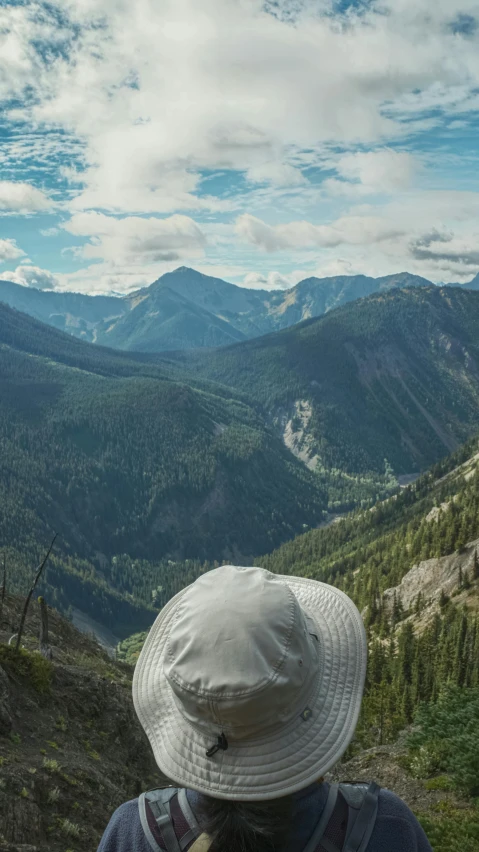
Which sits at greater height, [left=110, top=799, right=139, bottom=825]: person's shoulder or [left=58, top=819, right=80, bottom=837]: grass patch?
[left=110, top=799, right=139, bottom=825]: person's shoulder

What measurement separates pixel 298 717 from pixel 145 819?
146 cm

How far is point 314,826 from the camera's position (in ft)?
Answer: 13.4

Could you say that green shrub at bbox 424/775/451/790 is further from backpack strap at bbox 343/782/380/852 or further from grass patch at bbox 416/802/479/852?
backpack strap at bbox 343/782/380/852

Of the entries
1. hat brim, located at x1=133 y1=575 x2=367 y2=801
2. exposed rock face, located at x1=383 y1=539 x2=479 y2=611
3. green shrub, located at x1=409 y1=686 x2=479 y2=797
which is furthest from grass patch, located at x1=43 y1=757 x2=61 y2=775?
exposed rock face, located at x1=383 y1=539 x2=479 y2=611

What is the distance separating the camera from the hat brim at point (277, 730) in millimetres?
4230

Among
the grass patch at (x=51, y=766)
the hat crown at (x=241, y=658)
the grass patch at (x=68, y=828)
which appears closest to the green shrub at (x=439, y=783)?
the grass patch at (x=68, y=828)

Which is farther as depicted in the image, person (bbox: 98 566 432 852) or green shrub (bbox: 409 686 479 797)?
green shrub (bbox: 409 686 479 797)

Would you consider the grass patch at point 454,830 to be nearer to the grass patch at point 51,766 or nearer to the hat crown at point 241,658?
the grass patch at point 51,766

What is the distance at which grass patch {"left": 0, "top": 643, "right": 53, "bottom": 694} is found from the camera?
23.5 m

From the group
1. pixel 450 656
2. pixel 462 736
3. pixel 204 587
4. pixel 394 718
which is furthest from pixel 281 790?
pixel 450 656

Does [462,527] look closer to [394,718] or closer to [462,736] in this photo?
[394,718]

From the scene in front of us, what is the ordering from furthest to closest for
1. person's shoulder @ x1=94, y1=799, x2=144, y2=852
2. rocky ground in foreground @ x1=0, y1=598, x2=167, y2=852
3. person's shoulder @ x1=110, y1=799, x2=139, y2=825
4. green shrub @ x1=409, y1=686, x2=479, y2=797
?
green shrub @ x1=409, y1=686, x2=479, y2=797
rocky ground in foreground @ x1=0, y1=598, x2=167, y2=852
person's shoulder @ x1=110, y1=799, x2=139, y2=825
person's shoulder @ x1=94, y1=799, x2=144, y2=852

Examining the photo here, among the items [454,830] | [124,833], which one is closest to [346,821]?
[124,833]

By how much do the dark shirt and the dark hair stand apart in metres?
0.10
